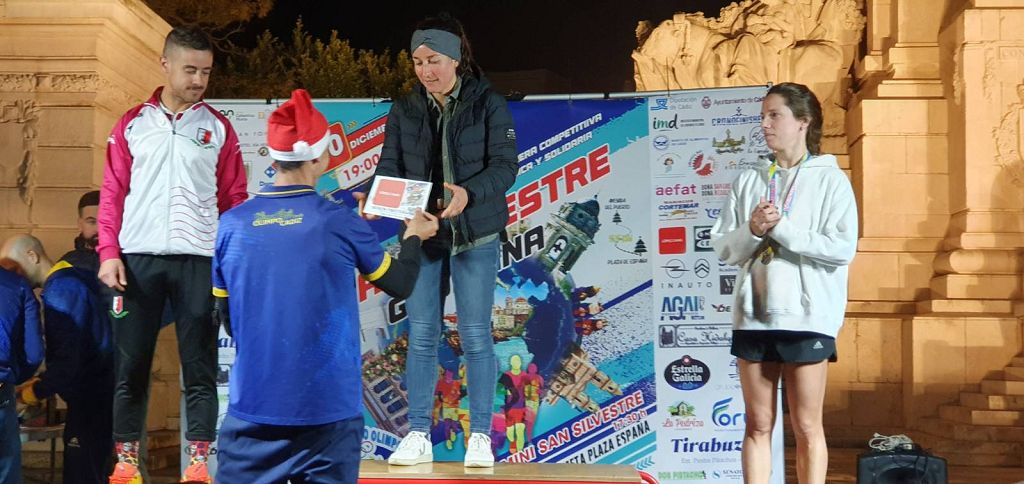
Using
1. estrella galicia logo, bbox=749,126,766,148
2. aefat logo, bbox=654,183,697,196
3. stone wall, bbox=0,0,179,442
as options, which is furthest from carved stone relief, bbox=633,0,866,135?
stone wall, bbox=0,0,179,442

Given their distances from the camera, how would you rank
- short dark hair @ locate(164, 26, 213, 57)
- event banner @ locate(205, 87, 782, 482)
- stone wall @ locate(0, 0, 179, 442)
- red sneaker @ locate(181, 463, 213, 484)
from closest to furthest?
1. red sneaker @ locate(181, 463, 213, 484)
2. short dark hair @ locate(164, 26, 213, 57)
3. event banner @ locate(205, 87, 782, 482)
4. stone wall @ locate(0, 0, 179, 442)

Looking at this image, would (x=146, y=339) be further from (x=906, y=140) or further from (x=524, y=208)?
(x=906, y=140)

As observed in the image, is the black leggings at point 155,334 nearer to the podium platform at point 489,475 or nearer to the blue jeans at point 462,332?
the podium platform at point 489,475

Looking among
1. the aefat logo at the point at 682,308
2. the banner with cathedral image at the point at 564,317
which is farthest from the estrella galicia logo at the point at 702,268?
the banner with cathedral image at the point at 564,317

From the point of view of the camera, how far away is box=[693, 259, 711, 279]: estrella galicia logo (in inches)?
213

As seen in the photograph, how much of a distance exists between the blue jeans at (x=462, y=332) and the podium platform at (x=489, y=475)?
226 mm

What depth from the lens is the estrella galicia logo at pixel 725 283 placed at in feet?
17.7

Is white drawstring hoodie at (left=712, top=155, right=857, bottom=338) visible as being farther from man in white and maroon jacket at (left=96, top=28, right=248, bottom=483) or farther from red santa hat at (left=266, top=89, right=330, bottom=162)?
man in white and maroon jacket at (left=96, top=28, right=248, bottom=483)

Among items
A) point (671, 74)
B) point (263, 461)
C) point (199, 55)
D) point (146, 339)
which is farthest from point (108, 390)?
point (671, 74)

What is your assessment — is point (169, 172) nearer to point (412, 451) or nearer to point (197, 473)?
point (197, 473)

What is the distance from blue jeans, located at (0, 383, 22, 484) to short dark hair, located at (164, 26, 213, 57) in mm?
1371

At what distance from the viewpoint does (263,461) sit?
2674 mm

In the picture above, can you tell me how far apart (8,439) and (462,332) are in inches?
66.1

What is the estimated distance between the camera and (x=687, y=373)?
17.7ft
